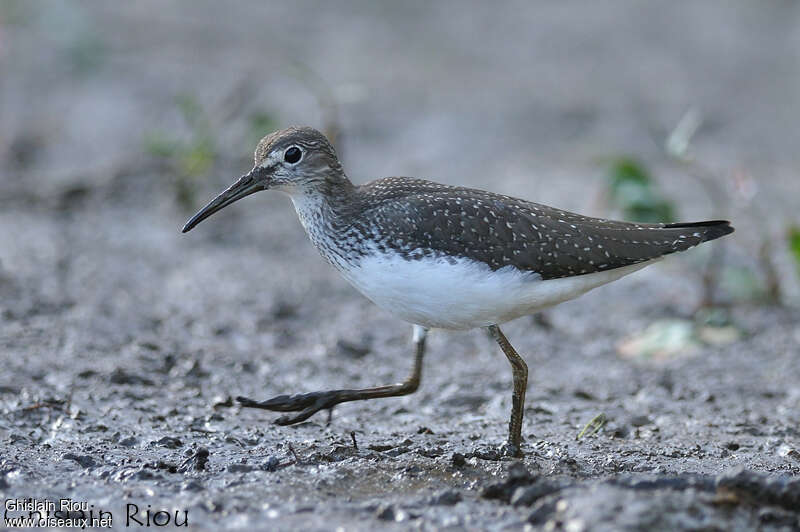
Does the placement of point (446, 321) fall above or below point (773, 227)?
below

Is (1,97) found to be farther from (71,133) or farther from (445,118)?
(445,118)

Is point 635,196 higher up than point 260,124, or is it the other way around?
point 260,124

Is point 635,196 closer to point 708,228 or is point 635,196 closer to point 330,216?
point 708,228

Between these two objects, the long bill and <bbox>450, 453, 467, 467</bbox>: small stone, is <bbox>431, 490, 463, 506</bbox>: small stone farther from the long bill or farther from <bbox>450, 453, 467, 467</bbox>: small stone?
the long bill

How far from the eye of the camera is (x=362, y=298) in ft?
31.4

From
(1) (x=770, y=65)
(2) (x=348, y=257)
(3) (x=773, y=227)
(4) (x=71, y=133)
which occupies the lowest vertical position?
(2) (x=348, y=257)

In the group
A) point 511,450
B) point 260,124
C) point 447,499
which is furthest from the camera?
point 260,124

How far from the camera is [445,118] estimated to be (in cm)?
1396

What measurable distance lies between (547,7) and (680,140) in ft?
33.0

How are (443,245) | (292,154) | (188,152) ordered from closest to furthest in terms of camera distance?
(443,245) < (292,154) < (188,152)

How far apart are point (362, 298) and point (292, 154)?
3.27 metres

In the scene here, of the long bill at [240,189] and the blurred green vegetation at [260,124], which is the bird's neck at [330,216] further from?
the blurred green vegetation at [260,124]

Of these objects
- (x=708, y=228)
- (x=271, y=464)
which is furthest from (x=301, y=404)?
(x=708, y=228)

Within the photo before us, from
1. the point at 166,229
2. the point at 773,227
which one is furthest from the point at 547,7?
the point at 166,229
